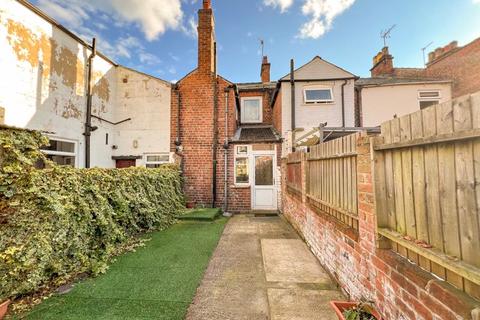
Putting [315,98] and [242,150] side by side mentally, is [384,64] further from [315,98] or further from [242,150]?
[242,150]

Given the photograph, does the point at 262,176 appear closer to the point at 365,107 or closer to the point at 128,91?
the point at 365,107

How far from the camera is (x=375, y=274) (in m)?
2.13

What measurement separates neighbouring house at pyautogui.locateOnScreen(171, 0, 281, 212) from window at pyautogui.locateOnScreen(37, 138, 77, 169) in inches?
140

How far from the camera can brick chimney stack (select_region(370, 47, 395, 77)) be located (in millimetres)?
13070

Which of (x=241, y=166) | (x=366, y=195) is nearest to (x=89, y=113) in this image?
(x=241, y=166)

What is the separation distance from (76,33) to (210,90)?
500cm

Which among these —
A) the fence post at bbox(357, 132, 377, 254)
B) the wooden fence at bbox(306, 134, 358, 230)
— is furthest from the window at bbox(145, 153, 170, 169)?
the fence post at bbox(357, 132, 377, 254)

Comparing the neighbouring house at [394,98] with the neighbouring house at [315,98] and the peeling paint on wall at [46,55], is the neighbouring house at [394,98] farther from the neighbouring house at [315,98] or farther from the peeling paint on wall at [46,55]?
the peeling paint on wall at [46,55]

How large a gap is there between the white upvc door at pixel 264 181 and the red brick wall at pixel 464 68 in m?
8.94

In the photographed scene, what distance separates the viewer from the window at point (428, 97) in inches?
372

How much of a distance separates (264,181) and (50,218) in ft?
23.4

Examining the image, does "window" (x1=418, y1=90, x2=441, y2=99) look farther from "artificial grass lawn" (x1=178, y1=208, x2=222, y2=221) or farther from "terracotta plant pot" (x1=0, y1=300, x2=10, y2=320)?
"terracotta plant pot" (x1=0, y1=300, x2=10, y2=320)

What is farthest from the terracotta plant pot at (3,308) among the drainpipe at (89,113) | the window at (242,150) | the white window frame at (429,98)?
the white window frame at (429,98)

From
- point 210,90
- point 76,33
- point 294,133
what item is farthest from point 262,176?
point 76,33
